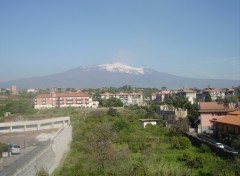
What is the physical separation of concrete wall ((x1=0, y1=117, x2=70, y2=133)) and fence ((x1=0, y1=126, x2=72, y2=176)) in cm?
851

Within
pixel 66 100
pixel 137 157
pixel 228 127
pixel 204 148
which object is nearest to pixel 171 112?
pixel 228 127

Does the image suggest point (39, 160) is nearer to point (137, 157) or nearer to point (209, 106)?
point (137, 157)

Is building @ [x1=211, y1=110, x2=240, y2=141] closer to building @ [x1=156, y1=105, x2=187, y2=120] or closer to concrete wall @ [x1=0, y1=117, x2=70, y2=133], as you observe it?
building @ [x1=156, y1=105, x2=187, y2=120]

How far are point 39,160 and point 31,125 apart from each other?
17.6 m

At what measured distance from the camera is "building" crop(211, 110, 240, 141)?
2708 centimetres

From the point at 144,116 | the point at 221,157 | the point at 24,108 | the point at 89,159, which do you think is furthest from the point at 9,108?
the point at 221,157

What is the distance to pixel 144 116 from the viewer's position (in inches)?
1944

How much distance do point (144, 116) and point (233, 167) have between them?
111 ft

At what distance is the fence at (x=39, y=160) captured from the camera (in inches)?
515

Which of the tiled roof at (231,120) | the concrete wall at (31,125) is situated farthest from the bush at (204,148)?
the concrete wall at (31,125)

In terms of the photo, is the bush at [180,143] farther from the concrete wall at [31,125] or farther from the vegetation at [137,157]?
the concrete wall at [31,125]

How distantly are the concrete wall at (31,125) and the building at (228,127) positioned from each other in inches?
615

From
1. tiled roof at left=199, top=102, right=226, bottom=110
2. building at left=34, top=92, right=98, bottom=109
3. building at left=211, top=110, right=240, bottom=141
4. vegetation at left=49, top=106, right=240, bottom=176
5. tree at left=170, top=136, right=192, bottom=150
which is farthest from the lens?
building at left=34, top=92, right=98, bottom=109

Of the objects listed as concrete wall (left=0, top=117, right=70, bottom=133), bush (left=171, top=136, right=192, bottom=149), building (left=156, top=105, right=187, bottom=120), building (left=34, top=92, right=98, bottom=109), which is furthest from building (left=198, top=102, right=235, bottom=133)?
building (left=34, top=92, right=98, bottom=109)
